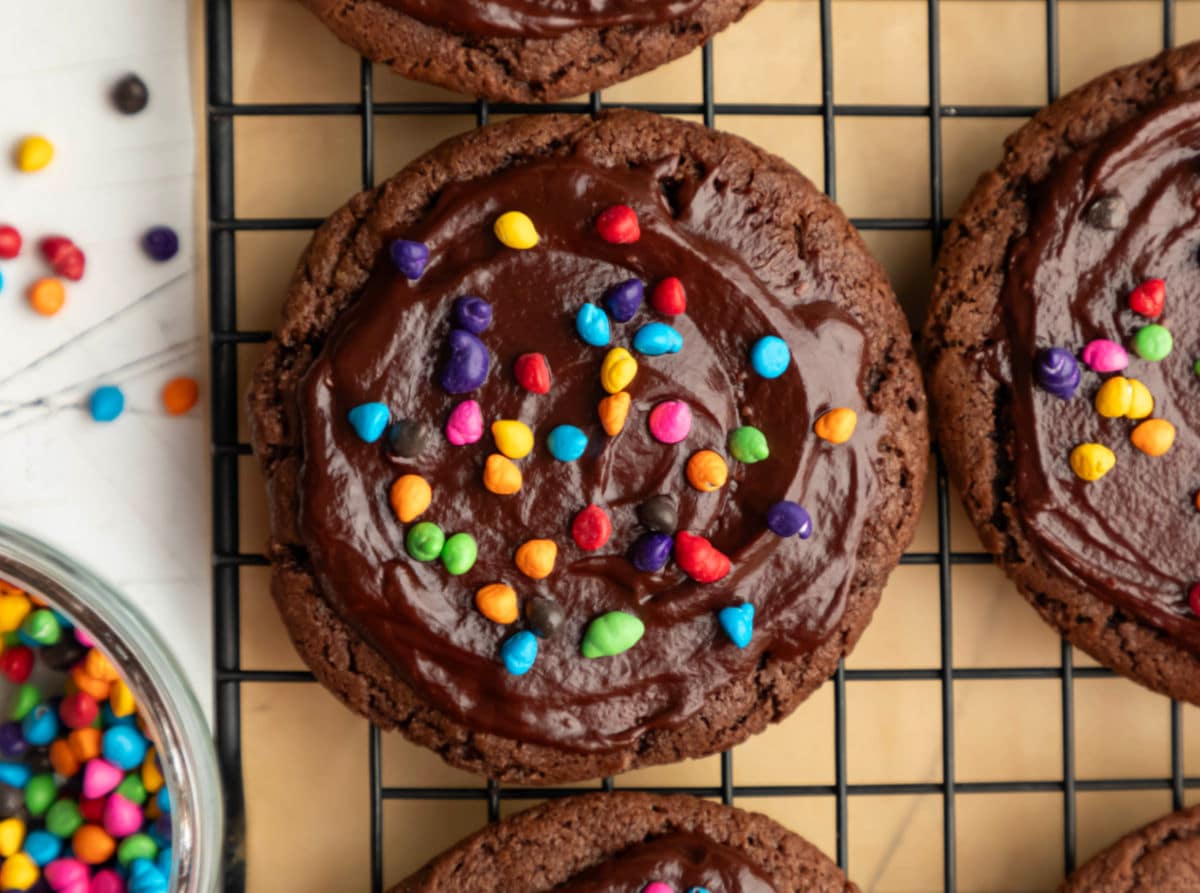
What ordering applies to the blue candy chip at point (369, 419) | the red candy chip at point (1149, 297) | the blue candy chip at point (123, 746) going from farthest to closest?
the blue candy chip at point (123, 746) → the red candy chip at point (1149, 297) → the blue candy chip at point (369, 419)

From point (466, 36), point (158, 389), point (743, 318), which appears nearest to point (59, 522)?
point (158, 389)

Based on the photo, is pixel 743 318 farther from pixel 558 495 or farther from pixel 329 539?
pixel 329 539

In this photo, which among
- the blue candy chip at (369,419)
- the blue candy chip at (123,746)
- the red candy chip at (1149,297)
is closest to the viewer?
the blue candy chip at (369,419)

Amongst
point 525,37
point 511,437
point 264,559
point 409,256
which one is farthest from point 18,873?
point 525,37

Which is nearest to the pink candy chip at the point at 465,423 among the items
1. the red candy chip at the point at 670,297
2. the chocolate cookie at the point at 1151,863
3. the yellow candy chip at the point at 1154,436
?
the red candy chip at the point at 670,297

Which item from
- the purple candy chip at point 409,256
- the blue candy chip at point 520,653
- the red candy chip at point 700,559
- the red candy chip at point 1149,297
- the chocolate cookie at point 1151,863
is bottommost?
the chocolate cookie at point 1151,863

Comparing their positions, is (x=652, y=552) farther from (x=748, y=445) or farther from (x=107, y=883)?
(x=107, y=883)

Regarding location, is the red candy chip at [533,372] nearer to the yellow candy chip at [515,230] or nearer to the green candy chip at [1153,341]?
the yellow candy chip at [515,230]
